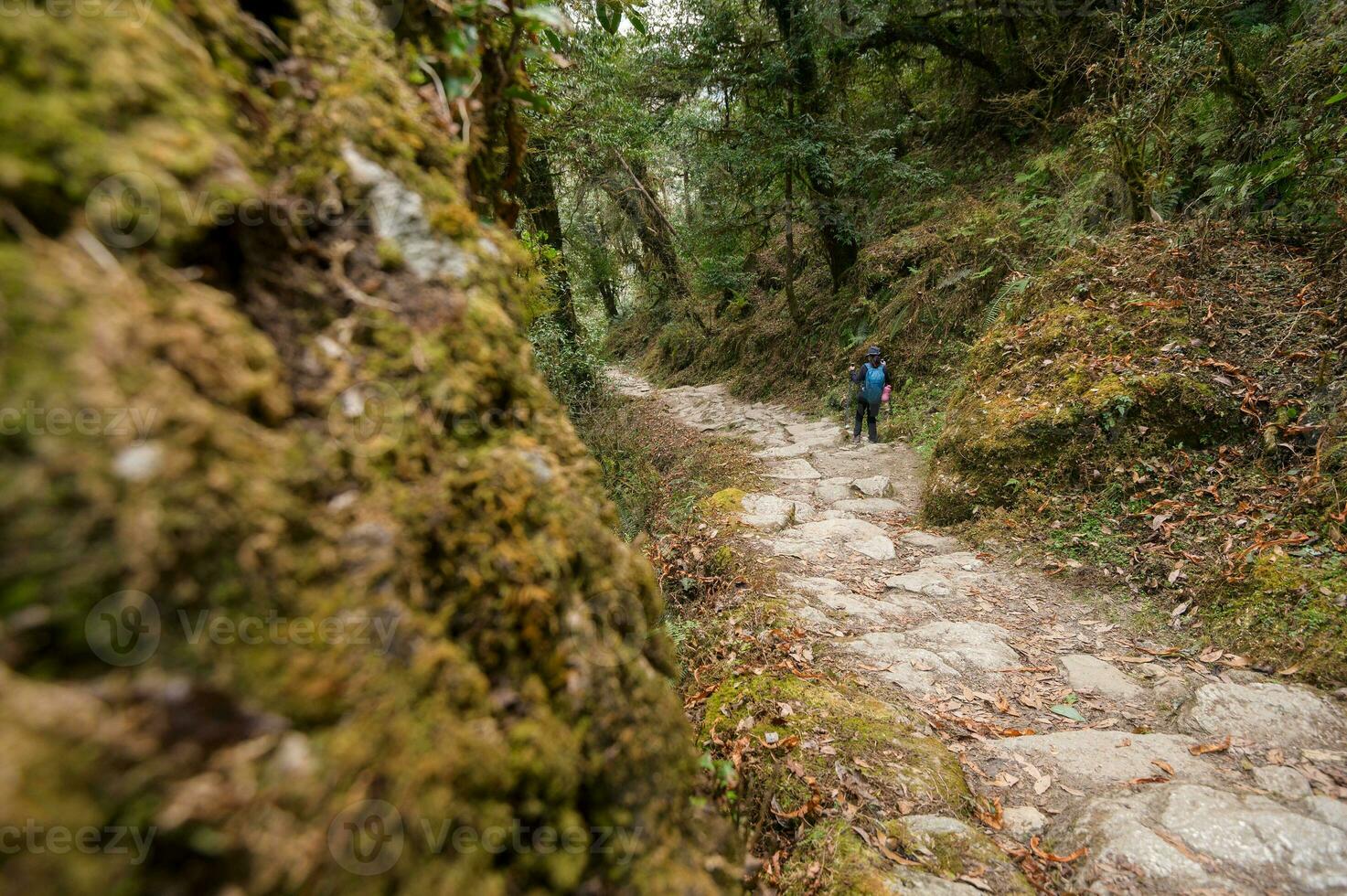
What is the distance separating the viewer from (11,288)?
2.01ft

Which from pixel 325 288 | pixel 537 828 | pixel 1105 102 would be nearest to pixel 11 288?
pixel 325 288

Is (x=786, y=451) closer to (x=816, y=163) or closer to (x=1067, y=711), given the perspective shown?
(x=816, y=163)

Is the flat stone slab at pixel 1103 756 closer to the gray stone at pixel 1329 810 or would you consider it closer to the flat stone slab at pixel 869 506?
the gray stone at pixel 1329 810

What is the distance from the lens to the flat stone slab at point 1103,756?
106 inches

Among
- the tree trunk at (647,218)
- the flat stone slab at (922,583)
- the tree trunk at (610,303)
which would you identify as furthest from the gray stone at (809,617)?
the tree trunk at (610,303)

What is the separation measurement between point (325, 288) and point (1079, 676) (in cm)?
447

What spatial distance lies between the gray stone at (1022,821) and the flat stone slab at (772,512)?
128 inches

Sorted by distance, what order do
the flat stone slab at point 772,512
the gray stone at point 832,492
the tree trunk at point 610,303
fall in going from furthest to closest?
the tree trunk at point 610,303, the gray stone at point 832,492, the flat stone slab at point 772,512

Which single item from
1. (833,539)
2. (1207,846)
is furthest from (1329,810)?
(833,539)

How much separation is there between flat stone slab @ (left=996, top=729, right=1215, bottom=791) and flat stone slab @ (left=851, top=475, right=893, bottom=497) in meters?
3.93

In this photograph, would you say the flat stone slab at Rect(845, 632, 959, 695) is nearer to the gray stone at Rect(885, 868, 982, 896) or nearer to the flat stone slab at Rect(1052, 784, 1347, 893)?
the flat stone slab at Rect(1052, 784, 1347, 893)

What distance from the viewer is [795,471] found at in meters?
7.78

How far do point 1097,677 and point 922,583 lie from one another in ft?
4.37

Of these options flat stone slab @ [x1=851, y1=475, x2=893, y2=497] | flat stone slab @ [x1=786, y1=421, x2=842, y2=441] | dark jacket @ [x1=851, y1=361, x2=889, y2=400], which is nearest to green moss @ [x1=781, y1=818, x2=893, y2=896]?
flat stone slab @ [x1=851, y1=475, x2=893, y2=497]
